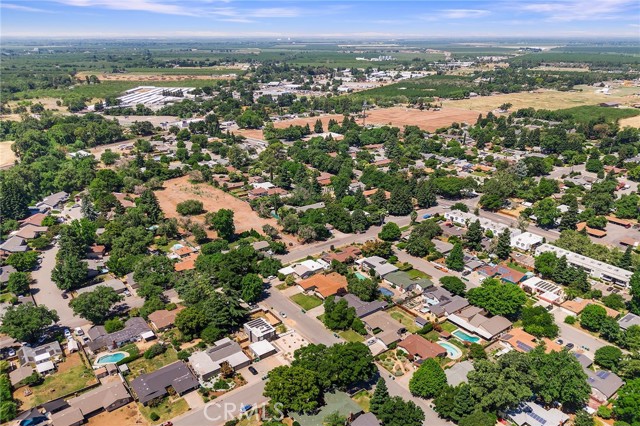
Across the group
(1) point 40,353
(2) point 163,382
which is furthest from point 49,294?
(2) point 163,382

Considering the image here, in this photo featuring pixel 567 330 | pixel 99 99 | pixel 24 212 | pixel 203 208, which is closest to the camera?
pixel 567 330

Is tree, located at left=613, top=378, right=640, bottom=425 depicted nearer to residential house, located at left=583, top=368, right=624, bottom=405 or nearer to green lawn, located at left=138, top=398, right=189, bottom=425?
residential house, located at left=583, top=368, right=624, bottom=405

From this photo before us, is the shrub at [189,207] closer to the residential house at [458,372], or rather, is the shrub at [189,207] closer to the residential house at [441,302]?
the residential house at [441,302]

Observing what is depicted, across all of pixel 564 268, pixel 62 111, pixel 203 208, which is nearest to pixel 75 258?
pixel 203 208

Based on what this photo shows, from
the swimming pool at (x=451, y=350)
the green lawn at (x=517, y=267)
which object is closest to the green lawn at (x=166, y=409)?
the swimming pool at (x=451, y=350)

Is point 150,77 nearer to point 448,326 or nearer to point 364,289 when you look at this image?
point 364,289

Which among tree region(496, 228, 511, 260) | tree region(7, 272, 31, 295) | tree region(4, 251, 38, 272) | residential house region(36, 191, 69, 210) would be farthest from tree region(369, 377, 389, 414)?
residential house region(36, 191, 69, 210)

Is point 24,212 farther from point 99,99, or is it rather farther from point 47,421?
point 99,99
